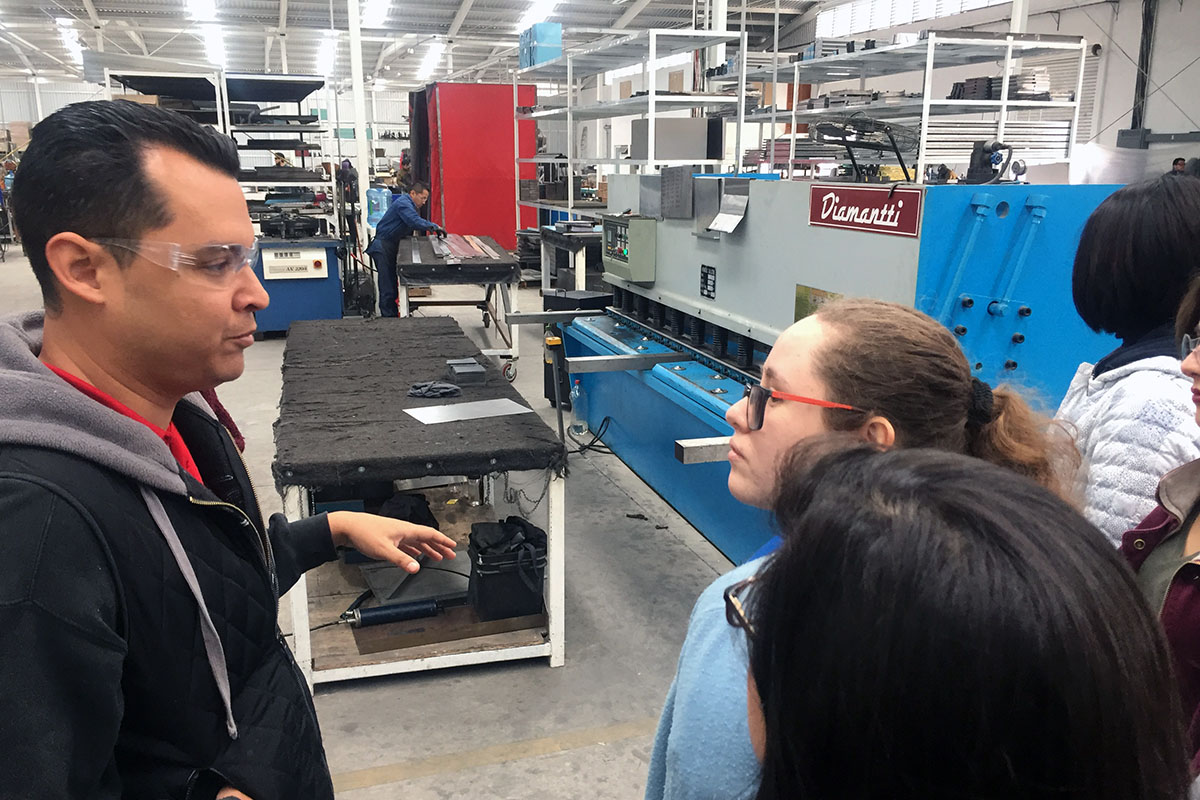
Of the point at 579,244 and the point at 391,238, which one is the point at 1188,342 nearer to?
the point at 579,244

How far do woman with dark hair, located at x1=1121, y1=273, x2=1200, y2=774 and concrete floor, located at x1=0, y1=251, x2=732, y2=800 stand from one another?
1.40 m

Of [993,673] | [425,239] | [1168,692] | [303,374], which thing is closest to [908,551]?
[993,673]

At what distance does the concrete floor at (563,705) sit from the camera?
82.7 inches

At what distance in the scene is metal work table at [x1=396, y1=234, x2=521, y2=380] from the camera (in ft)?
17.4

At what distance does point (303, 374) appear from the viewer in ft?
9.89

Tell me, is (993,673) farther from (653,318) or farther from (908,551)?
(653,318)

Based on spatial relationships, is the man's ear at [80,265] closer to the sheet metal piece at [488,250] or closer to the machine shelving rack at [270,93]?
the sheet metal piece at [488,250]

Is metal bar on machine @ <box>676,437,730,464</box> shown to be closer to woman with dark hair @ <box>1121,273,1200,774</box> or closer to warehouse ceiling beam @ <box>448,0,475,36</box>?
woman with dark hair @ <box>1121,273,1200,774</box>

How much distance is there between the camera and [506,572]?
2572 millimetres

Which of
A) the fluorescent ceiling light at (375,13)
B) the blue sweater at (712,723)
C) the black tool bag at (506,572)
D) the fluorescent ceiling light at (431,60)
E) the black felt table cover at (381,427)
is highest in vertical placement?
the fluorescent ceiling light at (431,60)

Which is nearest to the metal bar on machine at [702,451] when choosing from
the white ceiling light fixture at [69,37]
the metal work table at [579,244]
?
the metal work table at [579,244]

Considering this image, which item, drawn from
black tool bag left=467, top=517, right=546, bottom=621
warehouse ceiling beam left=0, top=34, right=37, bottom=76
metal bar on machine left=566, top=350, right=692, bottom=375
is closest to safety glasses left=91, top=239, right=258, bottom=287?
black tool bag left=467, top=517, right=546, bottom=621

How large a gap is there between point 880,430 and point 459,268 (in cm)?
456

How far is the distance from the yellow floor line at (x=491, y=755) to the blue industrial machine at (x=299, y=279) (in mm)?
5184
